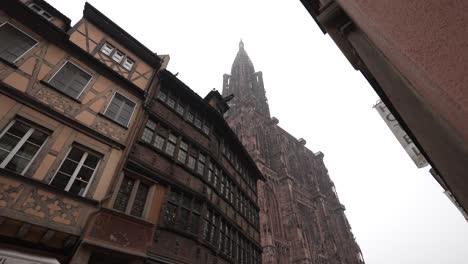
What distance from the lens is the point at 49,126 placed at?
6.61m

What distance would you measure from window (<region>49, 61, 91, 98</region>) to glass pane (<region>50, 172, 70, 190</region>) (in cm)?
271

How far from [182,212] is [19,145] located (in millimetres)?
5422

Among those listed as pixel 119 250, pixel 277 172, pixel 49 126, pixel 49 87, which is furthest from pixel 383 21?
pixel 277 172

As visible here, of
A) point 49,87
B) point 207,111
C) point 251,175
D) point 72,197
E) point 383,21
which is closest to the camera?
point 383,21

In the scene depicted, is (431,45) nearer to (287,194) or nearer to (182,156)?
(182,156)

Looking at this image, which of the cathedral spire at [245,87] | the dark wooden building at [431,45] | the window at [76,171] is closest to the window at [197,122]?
the window at [76,171]

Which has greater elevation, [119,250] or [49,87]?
[49,87]

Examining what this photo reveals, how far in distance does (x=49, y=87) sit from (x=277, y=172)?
3137 cm

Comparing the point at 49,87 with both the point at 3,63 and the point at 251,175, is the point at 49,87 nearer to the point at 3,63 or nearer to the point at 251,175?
the point at 3,63

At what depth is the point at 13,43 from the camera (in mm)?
6941

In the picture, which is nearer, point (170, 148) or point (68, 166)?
point (68, 166)

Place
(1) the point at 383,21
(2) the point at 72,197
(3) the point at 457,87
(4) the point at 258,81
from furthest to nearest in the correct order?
1. (4) the point at 258,81
2. (2) the point at 72,197
3. (1) the point at 383,21
4. (3) the point at 457,87

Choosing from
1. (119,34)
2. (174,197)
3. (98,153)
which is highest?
(119,34)

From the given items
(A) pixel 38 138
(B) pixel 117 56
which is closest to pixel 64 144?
(A) pixel 38 138
